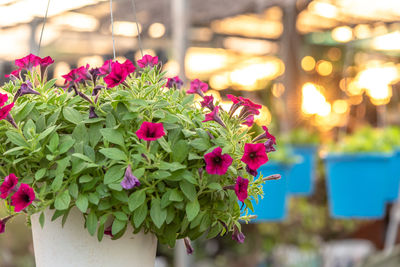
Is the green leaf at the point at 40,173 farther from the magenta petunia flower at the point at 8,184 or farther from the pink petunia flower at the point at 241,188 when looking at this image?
the pink petunia flower at the point at 241,188

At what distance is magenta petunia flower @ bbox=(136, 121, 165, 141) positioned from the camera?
64cm

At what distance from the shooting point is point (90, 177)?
669 millimetres

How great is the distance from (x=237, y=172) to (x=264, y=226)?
337 centimetres

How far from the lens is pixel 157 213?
68 cm

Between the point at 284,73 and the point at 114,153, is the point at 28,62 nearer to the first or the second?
the point at 114,153

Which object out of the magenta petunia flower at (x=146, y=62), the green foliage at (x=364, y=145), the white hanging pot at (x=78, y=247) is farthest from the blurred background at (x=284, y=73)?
the white hanging pot at (x=78, y=247)

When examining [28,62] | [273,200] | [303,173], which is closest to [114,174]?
[28,62]

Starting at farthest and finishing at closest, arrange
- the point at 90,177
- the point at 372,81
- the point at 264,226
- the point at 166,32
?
the point at 372,81, the point at 264,226, the point at 166,32, the point at 90,177

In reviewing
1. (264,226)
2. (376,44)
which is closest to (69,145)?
(264,226)

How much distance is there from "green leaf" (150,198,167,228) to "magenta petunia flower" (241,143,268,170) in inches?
4.6

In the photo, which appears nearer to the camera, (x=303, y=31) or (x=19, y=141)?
(x=19, y=141)

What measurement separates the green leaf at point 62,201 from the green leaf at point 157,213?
10 cm

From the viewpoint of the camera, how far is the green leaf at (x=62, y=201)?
0.65 metres

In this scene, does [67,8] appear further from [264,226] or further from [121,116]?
[264,226]
